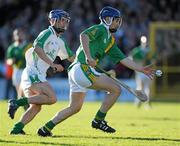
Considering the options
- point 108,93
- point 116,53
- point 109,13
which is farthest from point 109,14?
point 108,93

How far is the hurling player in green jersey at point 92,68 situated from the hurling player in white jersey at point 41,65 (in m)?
0.35

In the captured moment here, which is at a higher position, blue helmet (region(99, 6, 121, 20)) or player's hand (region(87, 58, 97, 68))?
blue helmet (region(99, 6, 121, 20))

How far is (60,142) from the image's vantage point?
1060 cm

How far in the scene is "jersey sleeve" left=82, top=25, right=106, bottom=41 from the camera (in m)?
11.5

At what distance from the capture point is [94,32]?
37.9 feet

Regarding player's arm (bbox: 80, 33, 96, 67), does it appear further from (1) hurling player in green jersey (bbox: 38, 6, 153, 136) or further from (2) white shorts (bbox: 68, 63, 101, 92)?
(2) white shorts (bbox: 68, 63, 101, 92)

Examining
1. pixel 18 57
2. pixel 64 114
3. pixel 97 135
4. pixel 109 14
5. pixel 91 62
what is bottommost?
pixel 97 135

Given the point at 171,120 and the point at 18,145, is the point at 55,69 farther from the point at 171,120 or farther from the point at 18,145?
the point at 171,120

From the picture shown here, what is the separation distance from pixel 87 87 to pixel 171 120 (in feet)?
20.3

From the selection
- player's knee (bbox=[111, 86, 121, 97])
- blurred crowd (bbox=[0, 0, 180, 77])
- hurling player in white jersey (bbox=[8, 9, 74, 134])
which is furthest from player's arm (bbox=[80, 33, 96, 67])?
blurred crowd (bbox=[0, 0, 180, 77])

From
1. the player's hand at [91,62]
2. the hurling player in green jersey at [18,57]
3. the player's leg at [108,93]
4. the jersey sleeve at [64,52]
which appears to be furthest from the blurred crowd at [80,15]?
the player's hand at [91,62]

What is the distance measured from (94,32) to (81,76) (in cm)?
77

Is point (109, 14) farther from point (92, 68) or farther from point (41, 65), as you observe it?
point (41, 65)

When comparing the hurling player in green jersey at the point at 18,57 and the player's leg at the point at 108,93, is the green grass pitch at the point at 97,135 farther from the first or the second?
the hurling player in green jersey at the point at 18,57
